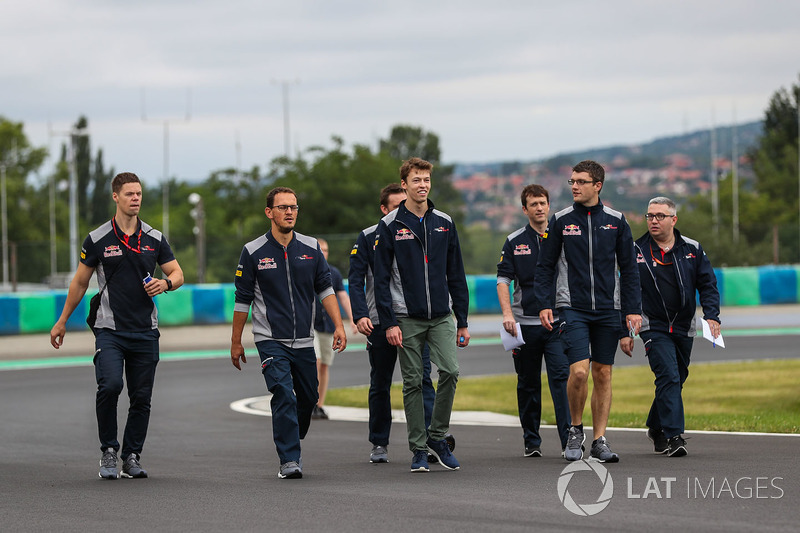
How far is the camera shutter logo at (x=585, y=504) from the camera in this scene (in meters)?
6.79

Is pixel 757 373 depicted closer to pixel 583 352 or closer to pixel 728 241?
pixel 583 352

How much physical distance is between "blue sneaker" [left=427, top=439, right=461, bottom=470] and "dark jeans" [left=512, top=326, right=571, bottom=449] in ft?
3.26

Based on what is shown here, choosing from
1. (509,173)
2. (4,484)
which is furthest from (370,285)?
(509,173)

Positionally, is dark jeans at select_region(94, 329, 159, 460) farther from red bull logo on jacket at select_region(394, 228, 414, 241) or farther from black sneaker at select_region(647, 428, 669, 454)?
black sneaker at select_region(647, 428, 669, 454)

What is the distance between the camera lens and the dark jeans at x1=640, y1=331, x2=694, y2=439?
9.41 meters

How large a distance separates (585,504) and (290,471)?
7.70 ft

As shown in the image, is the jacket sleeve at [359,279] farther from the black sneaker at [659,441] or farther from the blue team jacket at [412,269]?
the black sneaker at [659,441]

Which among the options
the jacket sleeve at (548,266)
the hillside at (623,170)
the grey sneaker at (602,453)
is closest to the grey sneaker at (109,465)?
the jacket sleeve at (548,266)

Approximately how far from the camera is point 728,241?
3825cm

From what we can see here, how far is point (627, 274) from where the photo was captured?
9242mm

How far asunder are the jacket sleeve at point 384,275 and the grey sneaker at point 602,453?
160cm

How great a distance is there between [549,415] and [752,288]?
1943 centimetres

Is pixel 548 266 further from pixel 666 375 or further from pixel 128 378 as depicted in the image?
pixel 128 378

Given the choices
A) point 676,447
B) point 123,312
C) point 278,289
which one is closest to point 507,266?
point 676,447
